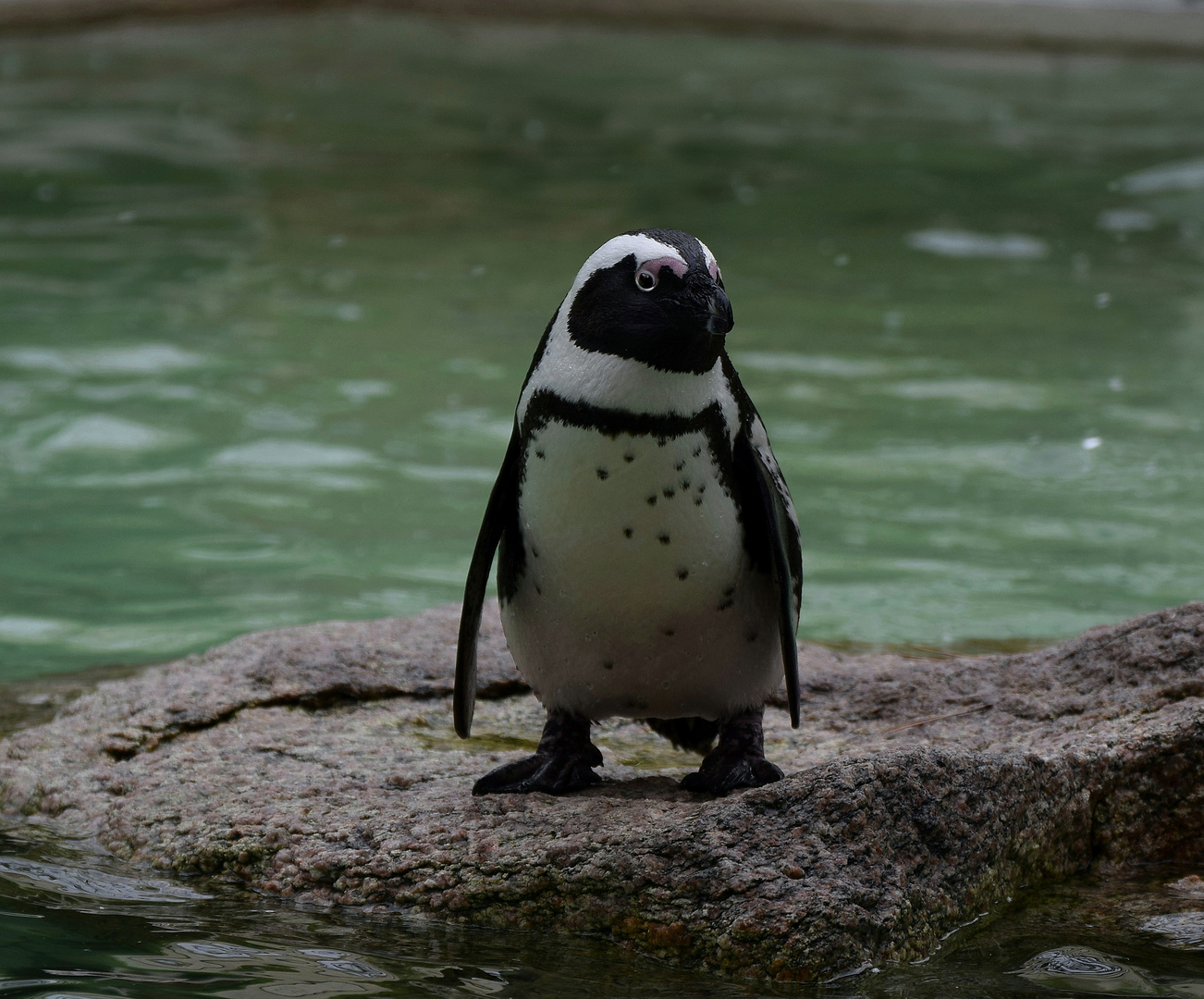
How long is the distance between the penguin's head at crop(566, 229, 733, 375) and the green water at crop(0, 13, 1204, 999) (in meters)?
0.99

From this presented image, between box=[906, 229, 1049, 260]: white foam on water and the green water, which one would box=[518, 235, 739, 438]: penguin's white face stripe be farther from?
box=[906, 229, 1049, 260]: white foam on water

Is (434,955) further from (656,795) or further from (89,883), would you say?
(89,883)

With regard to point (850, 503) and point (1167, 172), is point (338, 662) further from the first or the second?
point (1167, 172)

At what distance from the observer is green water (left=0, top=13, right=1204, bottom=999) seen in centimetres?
269

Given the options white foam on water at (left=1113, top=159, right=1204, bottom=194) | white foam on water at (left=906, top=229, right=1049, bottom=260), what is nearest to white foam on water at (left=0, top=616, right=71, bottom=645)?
white foam on water at (left=906, top=229, right=1049, bottom=260)

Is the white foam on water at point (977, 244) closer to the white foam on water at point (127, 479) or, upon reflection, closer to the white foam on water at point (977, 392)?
the white foam on water at point (977, 392)

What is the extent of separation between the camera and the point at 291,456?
23.8 ft

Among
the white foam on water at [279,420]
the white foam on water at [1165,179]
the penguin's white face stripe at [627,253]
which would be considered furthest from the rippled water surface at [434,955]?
the white foam on water at [1165,179]

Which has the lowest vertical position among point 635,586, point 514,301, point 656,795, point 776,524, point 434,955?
point 434,955

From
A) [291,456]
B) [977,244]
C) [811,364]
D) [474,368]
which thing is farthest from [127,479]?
[977,244]

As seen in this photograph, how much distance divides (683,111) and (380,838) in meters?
13.9

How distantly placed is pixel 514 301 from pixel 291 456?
2.96 meters

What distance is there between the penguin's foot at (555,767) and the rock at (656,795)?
48 mm

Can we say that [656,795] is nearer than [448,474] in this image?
Yes
